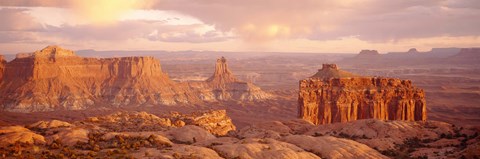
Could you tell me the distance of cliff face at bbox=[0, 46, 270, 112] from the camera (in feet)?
437

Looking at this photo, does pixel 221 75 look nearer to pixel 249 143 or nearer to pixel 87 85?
pixel 87 85

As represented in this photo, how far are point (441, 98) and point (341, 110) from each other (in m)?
113

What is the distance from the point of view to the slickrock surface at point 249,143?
31.7 m

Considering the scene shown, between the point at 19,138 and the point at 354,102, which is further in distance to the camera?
the point at 354,102

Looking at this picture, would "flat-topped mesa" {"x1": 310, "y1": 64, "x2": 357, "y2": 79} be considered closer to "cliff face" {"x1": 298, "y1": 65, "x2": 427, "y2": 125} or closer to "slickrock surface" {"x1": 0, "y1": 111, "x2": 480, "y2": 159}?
"cliff face" {"x1": 298, "y1": 65, "x2": 427, "y2": 125}

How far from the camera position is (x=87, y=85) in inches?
6004

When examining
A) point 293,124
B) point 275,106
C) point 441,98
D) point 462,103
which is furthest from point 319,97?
point 441,98

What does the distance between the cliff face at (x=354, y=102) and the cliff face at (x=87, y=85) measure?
83702 mm

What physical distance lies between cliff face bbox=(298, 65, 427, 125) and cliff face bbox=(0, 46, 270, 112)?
3295 inches

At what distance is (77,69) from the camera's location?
154 metres

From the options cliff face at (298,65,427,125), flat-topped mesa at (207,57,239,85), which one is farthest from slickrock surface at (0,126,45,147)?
flat-topped mesa at (207,57,239,85)

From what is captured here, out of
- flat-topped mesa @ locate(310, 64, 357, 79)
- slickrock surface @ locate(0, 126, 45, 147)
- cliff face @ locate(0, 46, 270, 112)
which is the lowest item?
cliff face @ locate(0, 46, 270, 112)

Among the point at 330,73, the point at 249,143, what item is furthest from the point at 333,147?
Result: the point at 330,73

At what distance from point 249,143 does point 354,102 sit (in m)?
43.4
